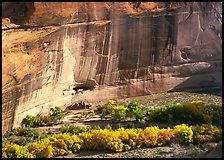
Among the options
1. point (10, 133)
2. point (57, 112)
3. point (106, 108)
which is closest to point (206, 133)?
point (106, 108)

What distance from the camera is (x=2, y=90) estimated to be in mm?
13367

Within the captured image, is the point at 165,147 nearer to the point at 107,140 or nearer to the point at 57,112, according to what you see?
the point at 107,140

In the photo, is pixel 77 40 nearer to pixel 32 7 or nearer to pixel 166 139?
pixel 32 7

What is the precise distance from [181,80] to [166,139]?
Result: 5.85 m

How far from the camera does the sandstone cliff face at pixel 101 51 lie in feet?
45.8

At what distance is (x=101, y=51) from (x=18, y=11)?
3850 millimetres

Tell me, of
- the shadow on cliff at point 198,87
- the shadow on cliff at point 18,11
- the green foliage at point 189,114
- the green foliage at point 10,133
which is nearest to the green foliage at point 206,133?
the green foliage at point 189,114

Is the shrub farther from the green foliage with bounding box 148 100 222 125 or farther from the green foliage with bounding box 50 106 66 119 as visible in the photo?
the green foliage with bounding box 50 106 66 119

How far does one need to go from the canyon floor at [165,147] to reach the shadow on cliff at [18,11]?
355cm

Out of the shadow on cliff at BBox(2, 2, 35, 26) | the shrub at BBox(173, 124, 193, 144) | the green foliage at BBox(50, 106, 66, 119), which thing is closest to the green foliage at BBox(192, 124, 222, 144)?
the shrub at BBox(173, 124, 193, 144)

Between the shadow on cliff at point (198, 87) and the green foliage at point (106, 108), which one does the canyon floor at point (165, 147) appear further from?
the green foliage at point (106, 108)

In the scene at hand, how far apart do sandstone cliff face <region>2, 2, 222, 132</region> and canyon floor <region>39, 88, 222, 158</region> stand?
48cm

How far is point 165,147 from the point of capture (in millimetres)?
13188

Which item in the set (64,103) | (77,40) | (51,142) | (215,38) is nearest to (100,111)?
(64,103)
